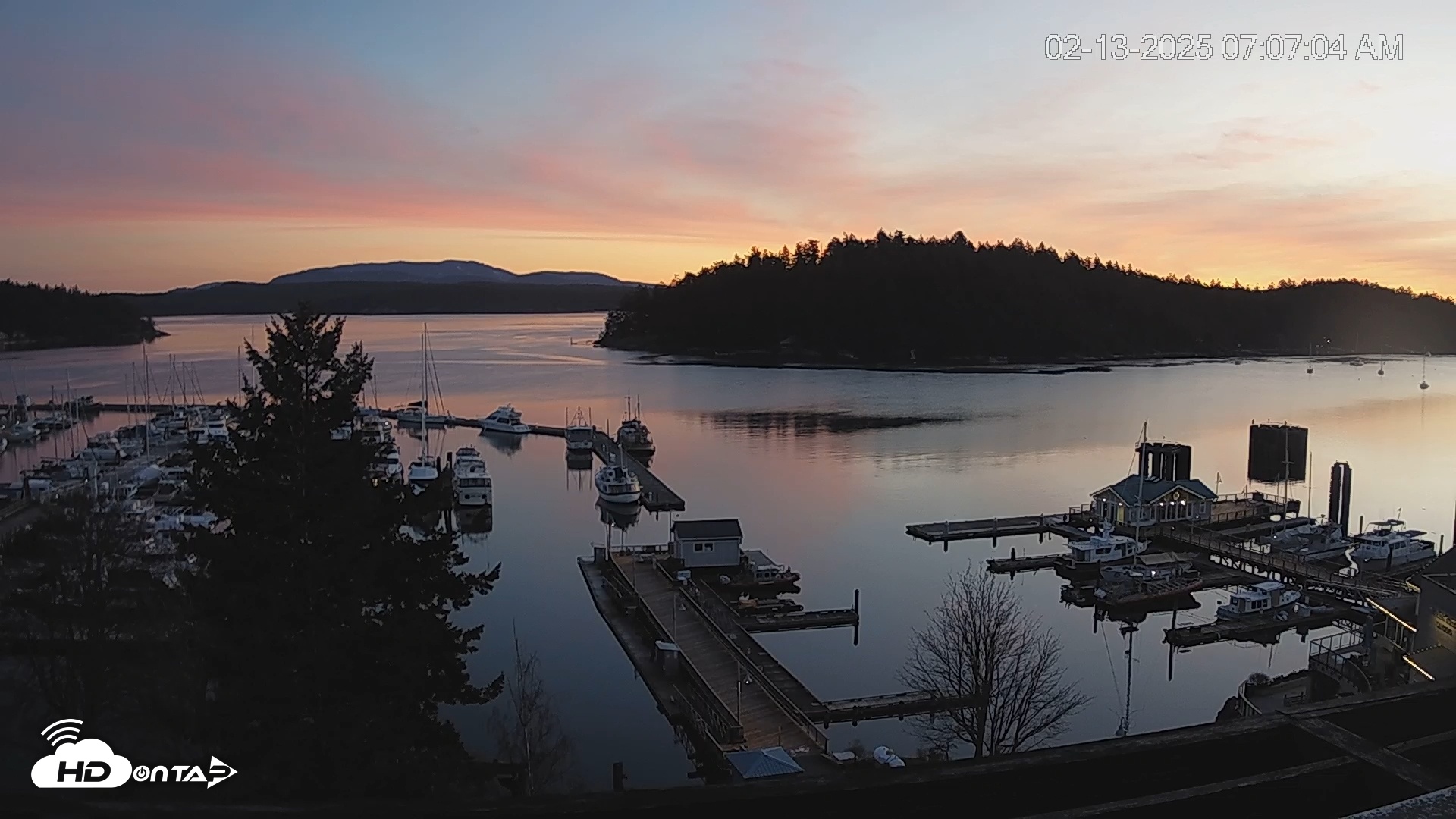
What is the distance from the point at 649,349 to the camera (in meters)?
65.9

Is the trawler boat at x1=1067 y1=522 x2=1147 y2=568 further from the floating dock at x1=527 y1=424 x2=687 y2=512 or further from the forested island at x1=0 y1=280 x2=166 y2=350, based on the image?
the forested island at x1=0 y1=280 x2=166 y2=350

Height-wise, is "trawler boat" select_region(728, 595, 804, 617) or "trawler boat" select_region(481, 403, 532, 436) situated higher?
"trawler boat" select_region(481, 403, 532, 436)

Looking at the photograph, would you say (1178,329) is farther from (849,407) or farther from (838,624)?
(838,624)

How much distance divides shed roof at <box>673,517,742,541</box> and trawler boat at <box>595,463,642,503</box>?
4688 mm

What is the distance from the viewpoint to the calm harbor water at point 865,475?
33.3ft

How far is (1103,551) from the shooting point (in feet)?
48.1

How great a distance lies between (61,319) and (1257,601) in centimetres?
7501

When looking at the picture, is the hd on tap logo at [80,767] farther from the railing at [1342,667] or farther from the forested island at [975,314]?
the forested island at [975,314]

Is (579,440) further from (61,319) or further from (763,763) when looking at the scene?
(61,319)

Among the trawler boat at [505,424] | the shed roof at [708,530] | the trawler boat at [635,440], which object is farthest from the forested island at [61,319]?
the shed roof at [708,530]

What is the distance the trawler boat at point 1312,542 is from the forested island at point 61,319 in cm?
7139

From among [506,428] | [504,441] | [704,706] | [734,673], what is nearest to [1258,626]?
[734,673]

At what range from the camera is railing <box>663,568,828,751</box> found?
823 centimetres

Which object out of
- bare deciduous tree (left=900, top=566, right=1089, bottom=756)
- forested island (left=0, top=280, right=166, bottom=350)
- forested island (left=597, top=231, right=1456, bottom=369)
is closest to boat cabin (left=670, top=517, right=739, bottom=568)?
bare deciduous tree (left=900, top=566, right=1089, bottom=756)
